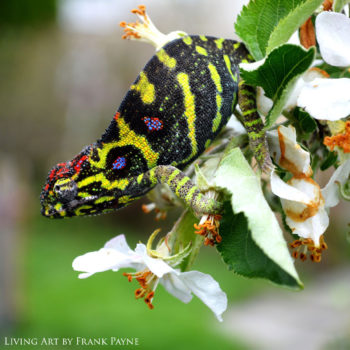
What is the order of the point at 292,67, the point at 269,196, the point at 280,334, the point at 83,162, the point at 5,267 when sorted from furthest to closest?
the point at 280,334
the point at 5,267
the point at 83,162
the point at 269,196
the point at 292,67

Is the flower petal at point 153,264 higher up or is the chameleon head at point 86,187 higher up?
the flower petal at point 153,264

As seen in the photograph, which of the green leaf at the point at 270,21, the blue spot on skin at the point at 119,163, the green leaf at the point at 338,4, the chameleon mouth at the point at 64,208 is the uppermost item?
the green leaf at the point at 338,4

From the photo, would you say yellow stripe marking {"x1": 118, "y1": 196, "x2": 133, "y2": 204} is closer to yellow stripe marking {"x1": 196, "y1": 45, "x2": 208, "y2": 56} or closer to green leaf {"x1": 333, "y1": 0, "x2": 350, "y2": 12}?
yellow stripe marking {"x1": 196, "y1": 45, "x2": 208, "y2": 56}

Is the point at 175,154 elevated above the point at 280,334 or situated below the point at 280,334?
above

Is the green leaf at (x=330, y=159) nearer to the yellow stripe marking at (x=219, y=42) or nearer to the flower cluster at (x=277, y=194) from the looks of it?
the flower cluster at (x=277, y=194)

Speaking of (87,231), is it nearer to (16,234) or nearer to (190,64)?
(16,234)

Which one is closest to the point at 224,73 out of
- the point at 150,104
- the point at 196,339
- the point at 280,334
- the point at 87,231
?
the point at 150,104

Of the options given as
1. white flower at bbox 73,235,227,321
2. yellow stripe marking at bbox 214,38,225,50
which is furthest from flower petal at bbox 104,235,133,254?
Result: yellow stripe marking at bbox 214,38,225,50

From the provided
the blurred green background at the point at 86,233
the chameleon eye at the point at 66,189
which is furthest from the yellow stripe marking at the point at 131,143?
the blurred green background at the point at 86,233

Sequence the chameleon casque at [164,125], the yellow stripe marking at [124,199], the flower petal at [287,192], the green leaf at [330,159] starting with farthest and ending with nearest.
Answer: the yellow stripe marking at [124,199] → the chameleon casque at [164,125] → the green leaf at [330,159] → the flower petal at [287,192]
